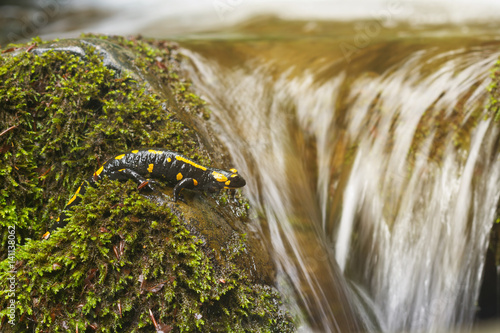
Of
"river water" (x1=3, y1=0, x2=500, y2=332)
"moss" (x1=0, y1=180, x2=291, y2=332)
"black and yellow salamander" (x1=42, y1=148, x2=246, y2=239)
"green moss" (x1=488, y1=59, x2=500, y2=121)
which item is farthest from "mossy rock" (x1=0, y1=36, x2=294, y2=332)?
"green moss" (x1=488, y1=59, x2=500, y2=121)

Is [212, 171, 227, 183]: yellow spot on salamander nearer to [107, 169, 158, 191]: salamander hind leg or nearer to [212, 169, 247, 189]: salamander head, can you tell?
[212, 169, 247, 189]: salamander head

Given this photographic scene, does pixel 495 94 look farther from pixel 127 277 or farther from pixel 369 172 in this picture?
pixel 127 277

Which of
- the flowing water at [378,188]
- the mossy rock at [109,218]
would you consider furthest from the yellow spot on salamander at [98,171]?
the flowing water at [378,188]

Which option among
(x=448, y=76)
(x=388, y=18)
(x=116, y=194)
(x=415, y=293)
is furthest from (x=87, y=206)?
(x=388, y=18)

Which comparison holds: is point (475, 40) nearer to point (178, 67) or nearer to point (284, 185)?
point (284, 185)

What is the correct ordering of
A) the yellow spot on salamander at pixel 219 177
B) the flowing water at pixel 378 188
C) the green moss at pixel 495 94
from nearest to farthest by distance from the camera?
the yellow spot on salamander at pixel 219 177, the flowing water at pixel 378 188, the green moss at pixel 495 94

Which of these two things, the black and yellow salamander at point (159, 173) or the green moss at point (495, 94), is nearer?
the black and yellow salamander at point (159, 173)

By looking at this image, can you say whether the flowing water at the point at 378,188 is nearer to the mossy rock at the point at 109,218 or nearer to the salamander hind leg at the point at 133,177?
the mossy rock at the point at 109,218
